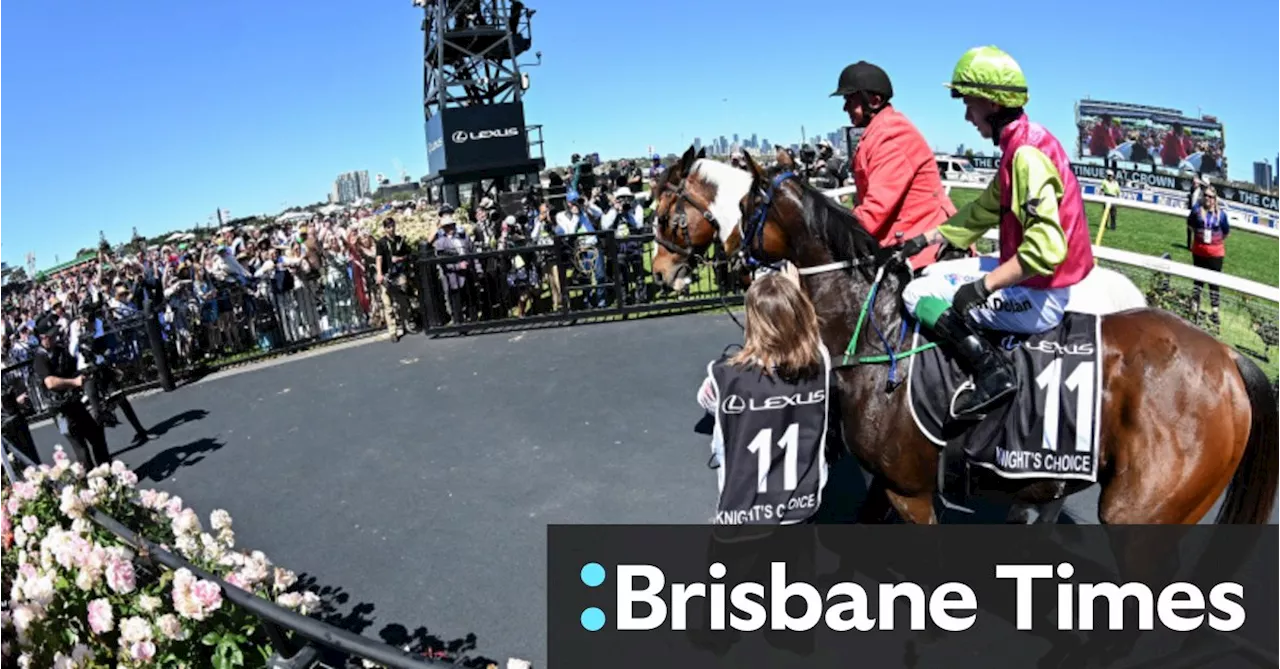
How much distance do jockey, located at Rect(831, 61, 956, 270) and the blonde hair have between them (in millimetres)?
1039

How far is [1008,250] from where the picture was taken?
3.24 metres

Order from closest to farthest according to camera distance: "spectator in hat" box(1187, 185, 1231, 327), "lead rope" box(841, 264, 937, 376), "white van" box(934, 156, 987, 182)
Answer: "lead rope" box(841, 264, 937, 376) → "spectator in hat" box(1187, 185, 1231, 327) → "white van" box(934, 156, 987, 182)

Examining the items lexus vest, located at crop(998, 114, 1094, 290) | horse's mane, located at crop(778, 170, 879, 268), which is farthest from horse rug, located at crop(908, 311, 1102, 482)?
horse's mane, located at crop(778, 170, 879, 268)

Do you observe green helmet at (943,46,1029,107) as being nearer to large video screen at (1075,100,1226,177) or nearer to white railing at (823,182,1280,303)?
white railing at (823,182,1280,303)

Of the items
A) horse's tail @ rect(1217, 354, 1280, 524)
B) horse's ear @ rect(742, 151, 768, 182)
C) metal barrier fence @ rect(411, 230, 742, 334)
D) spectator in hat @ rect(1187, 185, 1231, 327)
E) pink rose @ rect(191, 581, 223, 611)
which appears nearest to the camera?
pink rose @ rect(191, 581, 223, 611)

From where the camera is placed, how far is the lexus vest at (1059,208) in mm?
3068

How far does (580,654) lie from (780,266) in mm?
2490

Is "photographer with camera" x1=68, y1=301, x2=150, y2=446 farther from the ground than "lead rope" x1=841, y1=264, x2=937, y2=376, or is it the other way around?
"lead rope" x1=841, y1=264, x2=937, y2=376

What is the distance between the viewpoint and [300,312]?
12648 millimetres

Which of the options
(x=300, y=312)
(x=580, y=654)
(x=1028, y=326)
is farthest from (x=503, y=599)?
(x=300, y=312)

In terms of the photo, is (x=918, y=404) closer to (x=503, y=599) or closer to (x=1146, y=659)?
(x=1146, y=659)

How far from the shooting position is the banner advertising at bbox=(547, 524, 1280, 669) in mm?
3285

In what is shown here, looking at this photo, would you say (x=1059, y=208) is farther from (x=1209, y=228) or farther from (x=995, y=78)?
(x=1209, y=228)

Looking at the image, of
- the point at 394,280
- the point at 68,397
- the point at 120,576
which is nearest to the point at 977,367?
the point at 120,576
